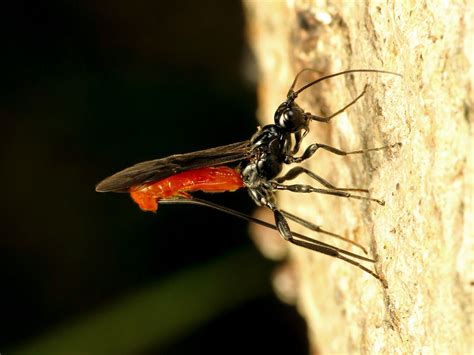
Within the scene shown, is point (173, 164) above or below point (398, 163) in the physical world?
above

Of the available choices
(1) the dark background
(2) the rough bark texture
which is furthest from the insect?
(1) the dark background

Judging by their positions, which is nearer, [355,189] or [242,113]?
[355,189]

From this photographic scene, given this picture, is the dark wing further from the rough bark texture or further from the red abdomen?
the rough bark texture

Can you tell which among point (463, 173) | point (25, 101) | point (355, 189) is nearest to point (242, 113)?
point (25, 101)

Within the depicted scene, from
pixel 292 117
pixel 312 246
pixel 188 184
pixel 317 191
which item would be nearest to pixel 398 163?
pixel 317 191

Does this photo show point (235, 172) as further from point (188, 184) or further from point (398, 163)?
point (398, 163)

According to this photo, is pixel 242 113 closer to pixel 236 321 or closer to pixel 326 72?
pixel 236 321

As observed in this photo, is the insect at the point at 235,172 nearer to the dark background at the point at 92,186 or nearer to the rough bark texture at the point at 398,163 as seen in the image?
the rough bark texture at the point at 398,163
